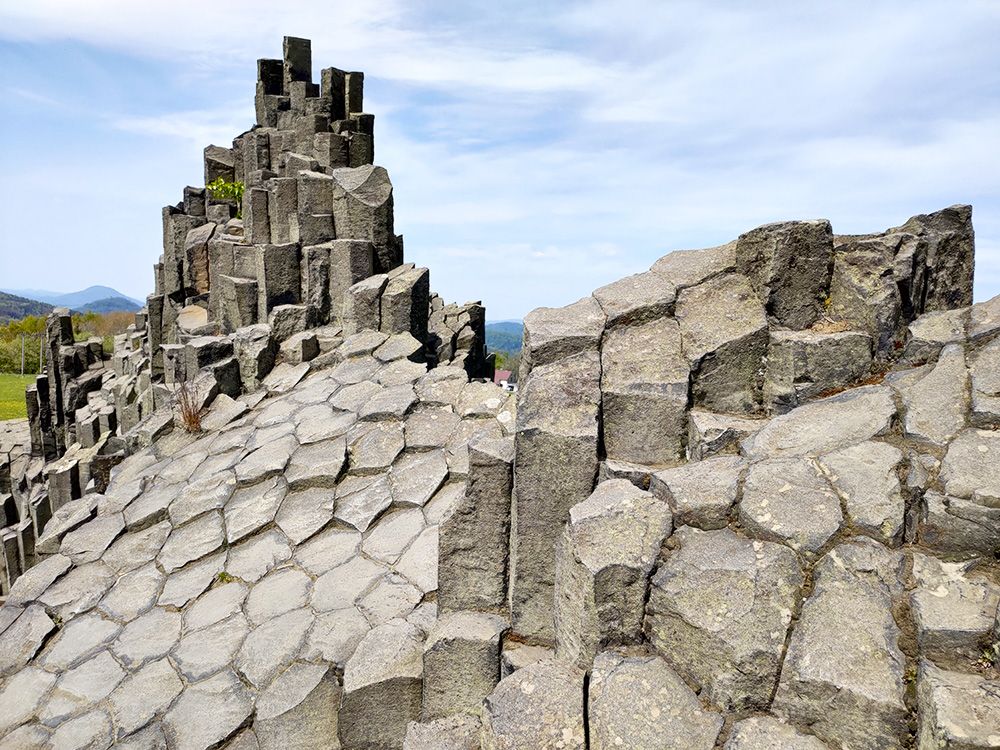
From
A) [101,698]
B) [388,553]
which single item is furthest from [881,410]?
[101,698]

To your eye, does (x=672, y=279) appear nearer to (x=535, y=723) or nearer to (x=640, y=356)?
(x=640, y=356)

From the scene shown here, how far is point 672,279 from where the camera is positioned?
4.32 metres

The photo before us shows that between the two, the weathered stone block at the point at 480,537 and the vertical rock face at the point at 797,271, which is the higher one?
the vertical rock face at the point at 797,271

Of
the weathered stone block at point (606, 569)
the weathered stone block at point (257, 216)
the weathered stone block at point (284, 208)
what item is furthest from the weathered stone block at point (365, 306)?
the weathered stone block at point (606, 569)

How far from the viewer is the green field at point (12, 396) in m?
32.9

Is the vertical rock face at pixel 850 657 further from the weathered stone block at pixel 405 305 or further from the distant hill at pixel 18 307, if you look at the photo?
the distant hill at pixel 18 307

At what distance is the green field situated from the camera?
32922mm

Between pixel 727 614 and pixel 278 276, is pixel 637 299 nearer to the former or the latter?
pixel 727 614

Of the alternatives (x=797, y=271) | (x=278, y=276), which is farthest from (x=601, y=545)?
(x=278, y=276)

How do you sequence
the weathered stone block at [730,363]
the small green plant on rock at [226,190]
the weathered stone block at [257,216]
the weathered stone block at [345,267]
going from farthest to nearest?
the small green plant on rock at [226,190]
the weathered stone block at [257,216]
the weathered stone block at [345,267]
the weathered stone block at [730,363]

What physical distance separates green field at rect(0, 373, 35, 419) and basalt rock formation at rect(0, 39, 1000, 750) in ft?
85.5

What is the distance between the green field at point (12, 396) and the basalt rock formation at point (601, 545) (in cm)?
2606

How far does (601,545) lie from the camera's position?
10.0ft

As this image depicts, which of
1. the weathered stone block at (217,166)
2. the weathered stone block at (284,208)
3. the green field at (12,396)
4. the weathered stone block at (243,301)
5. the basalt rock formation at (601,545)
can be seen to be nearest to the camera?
the basalt rock formation at (601,545)
